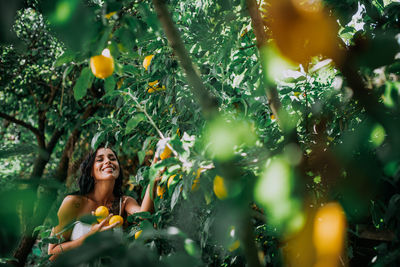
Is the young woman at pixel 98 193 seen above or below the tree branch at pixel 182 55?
above

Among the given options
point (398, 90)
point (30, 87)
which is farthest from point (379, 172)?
point (30, 87)

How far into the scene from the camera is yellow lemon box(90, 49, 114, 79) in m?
0.68

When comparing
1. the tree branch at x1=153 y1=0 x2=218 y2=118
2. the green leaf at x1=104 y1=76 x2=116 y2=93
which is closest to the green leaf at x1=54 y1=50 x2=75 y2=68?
the green leaf at x1=104 y1=76 x2=116 y2=93

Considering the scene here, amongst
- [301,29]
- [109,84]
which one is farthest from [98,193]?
[301,29]

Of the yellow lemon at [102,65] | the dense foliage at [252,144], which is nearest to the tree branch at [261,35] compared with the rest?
the dense foliage at [252,144]

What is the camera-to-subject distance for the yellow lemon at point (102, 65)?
2.22 ft

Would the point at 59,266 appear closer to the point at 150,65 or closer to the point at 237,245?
the point at 237,245

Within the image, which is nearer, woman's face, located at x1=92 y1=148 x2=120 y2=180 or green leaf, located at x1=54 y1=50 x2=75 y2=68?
green leaf, located at x1=54 y1=50 x2=75 y2=68

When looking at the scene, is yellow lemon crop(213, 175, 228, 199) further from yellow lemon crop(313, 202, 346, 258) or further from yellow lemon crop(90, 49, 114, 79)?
yellow lemon crop(90, 49, 114, 79)

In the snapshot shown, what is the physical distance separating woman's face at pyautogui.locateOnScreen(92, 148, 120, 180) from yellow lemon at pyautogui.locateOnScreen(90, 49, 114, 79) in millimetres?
1216

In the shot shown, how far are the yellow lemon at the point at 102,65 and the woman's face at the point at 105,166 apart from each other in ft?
3.99

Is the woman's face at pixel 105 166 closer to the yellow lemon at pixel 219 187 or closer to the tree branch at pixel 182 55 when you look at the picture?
the yellow lemon at pixel 219 187

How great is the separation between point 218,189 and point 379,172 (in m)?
0.33

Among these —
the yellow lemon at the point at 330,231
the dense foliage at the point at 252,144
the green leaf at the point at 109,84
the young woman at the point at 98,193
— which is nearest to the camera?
the dense foliage at the point at 252,144
